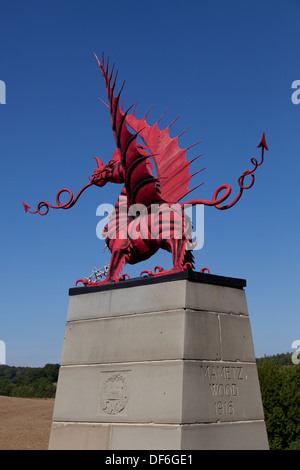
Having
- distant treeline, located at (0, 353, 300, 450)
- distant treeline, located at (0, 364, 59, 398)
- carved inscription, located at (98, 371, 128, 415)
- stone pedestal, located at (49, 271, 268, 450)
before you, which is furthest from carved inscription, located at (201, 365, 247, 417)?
distant treeline, located at (0, 364, 59, 398)

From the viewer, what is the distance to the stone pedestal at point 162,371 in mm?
5840

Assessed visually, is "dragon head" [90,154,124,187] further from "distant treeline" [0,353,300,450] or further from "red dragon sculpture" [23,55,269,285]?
"distant treeline" [0,353,300,450]

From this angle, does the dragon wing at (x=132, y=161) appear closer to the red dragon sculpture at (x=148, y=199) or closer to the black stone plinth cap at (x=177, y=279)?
the red dragon sculpture at (x=148, y=199)

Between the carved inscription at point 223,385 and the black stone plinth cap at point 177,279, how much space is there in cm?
116

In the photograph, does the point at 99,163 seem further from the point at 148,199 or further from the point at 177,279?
the point at 177,279

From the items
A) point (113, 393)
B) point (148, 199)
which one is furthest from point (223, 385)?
point (148, 199)

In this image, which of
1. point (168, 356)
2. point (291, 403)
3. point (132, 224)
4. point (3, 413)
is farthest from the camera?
point (3, 413)

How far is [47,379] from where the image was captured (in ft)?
166

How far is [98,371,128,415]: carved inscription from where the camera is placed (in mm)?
6255

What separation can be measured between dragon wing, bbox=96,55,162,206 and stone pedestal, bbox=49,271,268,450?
1573 mm

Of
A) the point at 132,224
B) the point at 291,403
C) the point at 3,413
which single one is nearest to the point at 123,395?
the point at 132,224
